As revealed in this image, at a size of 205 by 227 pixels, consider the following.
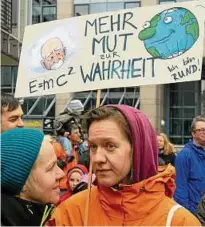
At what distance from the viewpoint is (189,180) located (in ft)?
17.1

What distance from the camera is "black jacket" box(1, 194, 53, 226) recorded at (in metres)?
1.94

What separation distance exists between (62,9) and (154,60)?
24219 mm

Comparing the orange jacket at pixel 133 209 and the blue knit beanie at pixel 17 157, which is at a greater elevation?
the blue knit beanie at pixel 17 157

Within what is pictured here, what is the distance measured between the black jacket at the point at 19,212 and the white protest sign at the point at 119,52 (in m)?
1.32

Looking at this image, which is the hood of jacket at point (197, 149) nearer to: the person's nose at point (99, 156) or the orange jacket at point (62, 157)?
the orange jacket at point (62, 157)

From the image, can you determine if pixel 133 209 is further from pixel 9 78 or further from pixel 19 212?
pixel 9 78

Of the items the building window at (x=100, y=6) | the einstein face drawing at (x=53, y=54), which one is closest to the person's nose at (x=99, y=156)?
the einstein face drawing at (x=53, y=54)

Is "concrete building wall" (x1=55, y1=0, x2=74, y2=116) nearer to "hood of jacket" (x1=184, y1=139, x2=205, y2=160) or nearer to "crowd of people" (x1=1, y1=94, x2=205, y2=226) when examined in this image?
"hood of jacket" (x1=184, y1=139, x2=205, y2=160)

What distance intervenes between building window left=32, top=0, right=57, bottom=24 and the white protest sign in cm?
2310

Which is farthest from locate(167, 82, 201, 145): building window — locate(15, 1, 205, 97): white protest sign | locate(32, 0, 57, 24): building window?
locate(15, 1, 205, 97): white protest sign

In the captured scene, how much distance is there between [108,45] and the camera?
3.50 m

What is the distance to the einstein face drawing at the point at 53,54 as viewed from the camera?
371 centimetres

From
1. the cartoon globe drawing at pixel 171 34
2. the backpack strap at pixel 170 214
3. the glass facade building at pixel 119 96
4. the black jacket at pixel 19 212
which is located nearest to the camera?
the black jacket at pixel 19 212

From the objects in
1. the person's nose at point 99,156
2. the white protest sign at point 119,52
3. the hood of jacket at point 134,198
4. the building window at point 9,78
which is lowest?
the hood of jacket at point 134,198
